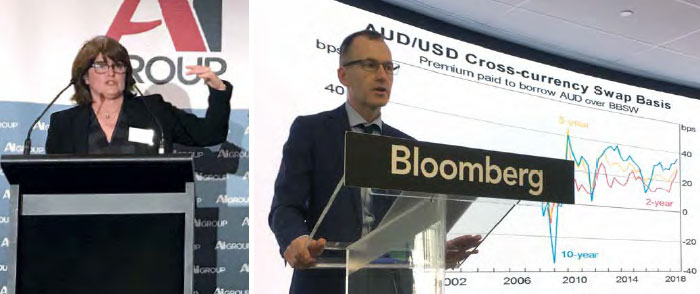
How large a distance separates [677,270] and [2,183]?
4104 mm

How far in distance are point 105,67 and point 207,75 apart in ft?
1.79

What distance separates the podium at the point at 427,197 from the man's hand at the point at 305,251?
2 centimetres

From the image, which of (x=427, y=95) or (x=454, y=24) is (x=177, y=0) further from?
(x=454, y=24)

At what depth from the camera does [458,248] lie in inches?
48.8

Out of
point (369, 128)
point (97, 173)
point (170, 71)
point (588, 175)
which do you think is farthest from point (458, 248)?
point (588, 175)

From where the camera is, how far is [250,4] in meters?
2.92

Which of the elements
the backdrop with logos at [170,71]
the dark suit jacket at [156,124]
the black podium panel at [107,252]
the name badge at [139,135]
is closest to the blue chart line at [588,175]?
the backdrop with logos at [170,71]

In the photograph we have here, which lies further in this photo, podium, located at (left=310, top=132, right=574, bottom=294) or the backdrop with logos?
the backdrop with logos

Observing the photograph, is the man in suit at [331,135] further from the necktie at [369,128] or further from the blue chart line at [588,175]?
the blue chart line at [588,175]

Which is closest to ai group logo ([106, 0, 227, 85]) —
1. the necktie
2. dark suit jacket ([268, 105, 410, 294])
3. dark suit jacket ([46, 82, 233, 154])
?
dark suit jacket ([46, 82, 233, 154])

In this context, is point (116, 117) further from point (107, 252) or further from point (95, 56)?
point (107, 252)

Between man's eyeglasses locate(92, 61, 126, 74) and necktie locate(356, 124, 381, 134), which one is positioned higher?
man's eyeglasses locate(92, 61, 126, 74)

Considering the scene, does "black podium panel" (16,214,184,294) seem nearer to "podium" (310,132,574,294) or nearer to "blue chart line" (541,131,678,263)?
"podium" (310,132,574,294)

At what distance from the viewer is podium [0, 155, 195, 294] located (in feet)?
5.79
